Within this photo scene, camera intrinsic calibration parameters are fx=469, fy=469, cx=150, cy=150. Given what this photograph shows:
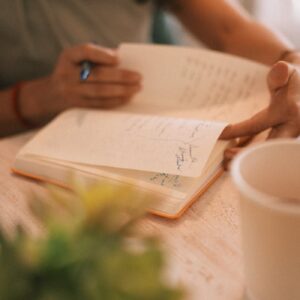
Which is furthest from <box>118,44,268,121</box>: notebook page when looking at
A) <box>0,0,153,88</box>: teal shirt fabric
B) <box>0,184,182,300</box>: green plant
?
<box>0,184,182,300</box>: green plant

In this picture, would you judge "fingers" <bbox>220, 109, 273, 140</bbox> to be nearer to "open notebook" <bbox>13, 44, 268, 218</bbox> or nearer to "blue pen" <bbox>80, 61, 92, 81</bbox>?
"open notebook" <bbox>13, 44, 268, 218</bbox>

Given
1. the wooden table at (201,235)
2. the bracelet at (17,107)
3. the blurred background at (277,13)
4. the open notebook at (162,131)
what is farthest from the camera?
the blurred background at (277,13)

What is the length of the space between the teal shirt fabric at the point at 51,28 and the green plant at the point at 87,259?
2.42ft

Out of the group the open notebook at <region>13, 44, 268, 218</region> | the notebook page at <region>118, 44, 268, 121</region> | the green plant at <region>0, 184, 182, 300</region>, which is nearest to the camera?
the green plant at <region>0, 184, 182, 300</region>

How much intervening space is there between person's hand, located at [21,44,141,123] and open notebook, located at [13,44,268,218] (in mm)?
25

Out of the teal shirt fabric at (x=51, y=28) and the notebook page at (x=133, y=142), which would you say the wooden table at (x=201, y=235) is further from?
the teal shirt fabric at (x=51, y=28)

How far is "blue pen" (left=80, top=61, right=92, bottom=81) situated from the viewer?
0.74m

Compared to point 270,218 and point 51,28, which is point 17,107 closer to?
point 51,28

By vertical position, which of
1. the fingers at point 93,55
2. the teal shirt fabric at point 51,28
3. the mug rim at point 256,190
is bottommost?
the teal shirt fabric at point 51,28

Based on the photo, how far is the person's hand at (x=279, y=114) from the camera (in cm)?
55

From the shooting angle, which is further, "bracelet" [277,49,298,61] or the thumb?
"bracelet" [277,49,298,61]

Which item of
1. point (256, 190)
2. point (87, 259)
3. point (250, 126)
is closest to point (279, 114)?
point (250, 126)

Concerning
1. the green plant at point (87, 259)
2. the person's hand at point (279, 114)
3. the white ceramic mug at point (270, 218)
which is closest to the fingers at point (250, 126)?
the person's hand at point (279, 114)

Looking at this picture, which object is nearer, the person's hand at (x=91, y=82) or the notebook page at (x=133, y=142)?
the notebook page at (x=133, y=142)
